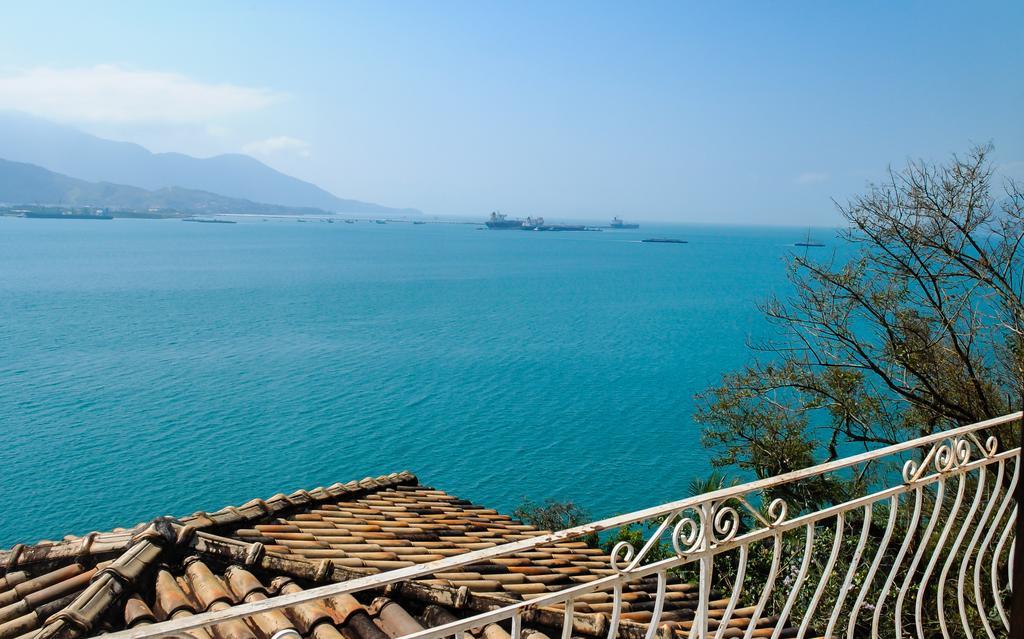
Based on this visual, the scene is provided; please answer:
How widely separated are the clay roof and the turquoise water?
57.1ft

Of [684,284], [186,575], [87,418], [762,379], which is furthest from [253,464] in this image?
[684,284]

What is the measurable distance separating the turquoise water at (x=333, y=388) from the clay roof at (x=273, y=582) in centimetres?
1739

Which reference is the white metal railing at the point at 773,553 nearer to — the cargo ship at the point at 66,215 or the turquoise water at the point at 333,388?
the turquoise water at the point at 333,388

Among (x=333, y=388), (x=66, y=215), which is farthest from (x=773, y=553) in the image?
(x=66, y=215)

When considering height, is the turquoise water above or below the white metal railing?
below

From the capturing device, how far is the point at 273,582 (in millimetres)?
4031

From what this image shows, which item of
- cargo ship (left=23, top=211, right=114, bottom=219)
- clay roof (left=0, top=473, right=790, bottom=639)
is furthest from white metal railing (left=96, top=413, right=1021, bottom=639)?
cargo ship (left=23, top=211, right=114, bottom=219)

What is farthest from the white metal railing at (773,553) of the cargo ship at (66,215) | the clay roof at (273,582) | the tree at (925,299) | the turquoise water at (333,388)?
the cargo ship at (66,215)

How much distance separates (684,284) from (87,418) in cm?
6529

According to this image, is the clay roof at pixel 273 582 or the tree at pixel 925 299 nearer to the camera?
the clay roof at pixel 273 582

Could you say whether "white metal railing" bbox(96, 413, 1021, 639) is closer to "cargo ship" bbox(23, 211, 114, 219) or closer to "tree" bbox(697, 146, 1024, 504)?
"tree" bbox(697, 146, 1024, 504)

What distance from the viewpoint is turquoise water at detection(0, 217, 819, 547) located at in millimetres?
23656

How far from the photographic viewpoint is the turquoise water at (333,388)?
77.6 ft

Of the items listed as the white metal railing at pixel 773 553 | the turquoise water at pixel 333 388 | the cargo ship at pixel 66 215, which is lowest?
the turquoise water at pixel 333 388
